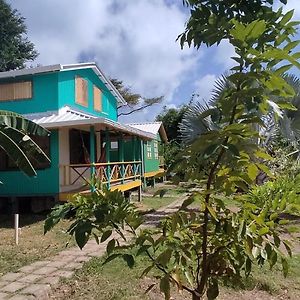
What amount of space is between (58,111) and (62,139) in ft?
3.61

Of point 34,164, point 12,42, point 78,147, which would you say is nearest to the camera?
point 34,164

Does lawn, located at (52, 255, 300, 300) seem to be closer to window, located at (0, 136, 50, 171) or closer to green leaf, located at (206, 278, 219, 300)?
green leaf, located at (206, 278, 219, 300)

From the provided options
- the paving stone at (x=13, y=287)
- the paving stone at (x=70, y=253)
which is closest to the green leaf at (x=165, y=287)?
the paving stone at (x=13, y=287)

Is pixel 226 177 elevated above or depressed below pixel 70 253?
above

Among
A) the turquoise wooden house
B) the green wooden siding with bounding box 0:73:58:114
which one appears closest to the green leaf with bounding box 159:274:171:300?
the turquoise wooden house

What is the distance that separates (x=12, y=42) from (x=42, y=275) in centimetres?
3440

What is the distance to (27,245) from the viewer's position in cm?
908

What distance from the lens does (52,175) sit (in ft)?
44.6

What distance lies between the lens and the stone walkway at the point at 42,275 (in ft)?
18.2

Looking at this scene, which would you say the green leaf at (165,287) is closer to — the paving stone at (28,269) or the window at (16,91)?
the paving stone at (28,269)

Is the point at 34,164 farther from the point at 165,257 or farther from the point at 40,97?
the point at 165,257

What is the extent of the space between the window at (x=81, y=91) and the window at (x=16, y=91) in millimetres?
2106

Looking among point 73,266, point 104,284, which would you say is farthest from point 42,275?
point 104,284

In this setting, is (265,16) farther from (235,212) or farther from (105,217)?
(105,217)
